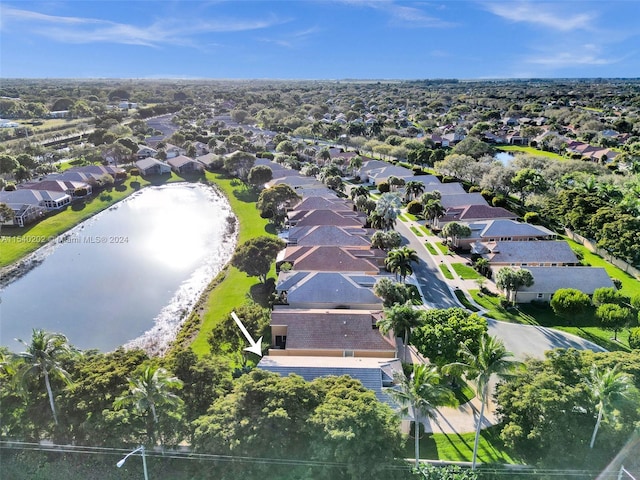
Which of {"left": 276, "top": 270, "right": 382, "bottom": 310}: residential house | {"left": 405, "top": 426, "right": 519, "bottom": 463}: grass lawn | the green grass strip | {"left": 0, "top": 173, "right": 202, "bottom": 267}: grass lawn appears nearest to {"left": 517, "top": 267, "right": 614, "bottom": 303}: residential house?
{"left": 276, "top": 270, "right": 382, "bottom": 310}: residential house

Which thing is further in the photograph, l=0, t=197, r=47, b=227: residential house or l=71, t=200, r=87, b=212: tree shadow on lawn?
l=71, t=200, r=87, b=212: tree shadow on lawn

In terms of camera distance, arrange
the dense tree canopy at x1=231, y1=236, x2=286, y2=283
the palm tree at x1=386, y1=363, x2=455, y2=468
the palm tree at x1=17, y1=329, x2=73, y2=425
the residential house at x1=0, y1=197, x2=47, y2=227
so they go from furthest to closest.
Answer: the residential house at x1=0, y1=197, x2=47, y2=227 < the dense tree canopy at x1=231, y1=236, x2=286, y2=283 < the palm tree at x1=17, y1=329, x2=73, y2=425 < the palm tree at x1=386, y1=363, x2=455, y2=468

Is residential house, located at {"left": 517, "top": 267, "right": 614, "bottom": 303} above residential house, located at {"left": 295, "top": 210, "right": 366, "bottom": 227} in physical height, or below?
below

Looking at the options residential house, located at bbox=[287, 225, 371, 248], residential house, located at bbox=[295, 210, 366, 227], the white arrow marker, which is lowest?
the white arrow marker

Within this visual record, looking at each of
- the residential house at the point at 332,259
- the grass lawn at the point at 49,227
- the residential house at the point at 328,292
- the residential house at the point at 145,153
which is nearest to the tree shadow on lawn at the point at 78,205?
the grass lawn at the point at 49,227

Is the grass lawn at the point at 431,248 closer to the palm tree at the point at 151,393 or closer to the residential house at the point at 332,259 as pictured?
the residential house at the point at 332,259

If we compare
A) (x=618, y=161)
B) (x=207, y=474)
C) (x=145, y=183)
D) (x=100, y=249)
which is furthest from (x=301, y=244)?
(x=618, y=161)

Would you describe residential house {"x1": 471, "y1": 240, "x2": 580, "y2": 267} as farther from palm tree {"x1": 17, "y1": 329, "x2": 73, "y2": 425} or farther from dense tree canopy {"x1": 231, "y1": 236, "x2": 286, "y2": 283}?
palm tree {"x1": 17, "y1": 329, "x2": 73, "y2": 425}
